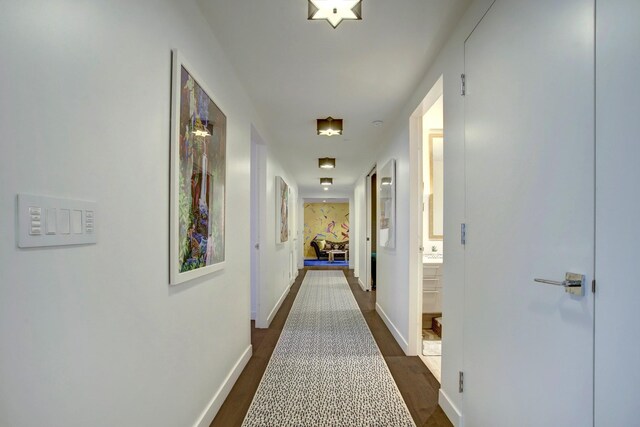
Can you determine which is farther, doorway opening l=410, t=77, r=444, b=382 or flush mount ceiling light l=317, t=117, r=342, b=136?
flush mount ceiling light l=317, t=117, r=342, b=136

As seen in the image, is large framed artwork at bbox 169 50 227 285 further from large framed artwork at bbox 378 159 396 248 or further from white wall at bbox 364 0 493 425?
large framed artwork at bbox 378 159 396 248

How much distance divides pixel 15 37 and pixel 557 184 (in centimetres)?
153

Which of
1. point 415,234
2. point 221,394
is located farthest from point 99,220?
point 415,234

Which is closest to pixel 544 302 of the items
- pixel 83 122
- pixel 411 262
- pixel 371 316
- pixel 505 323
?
pixel 505 323

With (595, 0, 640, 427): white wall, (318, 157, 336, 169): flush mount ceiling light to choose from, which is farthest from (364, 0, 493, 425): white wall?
(318, 157, 336, 169): flush mount ceiling light

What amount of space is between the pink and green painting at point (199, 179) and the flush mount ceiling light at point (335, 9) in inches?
27.3

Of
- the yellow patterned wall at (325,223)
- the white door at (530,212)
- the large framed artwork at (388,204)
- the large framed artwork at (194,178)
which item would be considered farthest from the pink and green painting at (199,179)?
the yellow patterned wall at (325,223)

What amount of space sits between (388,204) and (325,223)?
1096 centimetres

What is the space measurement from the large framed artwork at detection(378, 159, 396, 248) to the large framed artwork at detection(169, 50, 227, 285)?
2157 mm

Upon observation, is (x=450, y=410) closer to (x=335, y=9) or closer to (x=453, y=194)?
(x=453, y=194)

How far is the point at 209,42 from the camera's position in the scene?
2152mm

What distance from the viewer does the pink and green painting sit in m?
1.71

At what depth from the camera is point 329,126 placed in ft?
12.5

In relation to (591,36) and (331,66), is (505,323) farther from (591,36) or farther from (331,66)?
(331,66)
